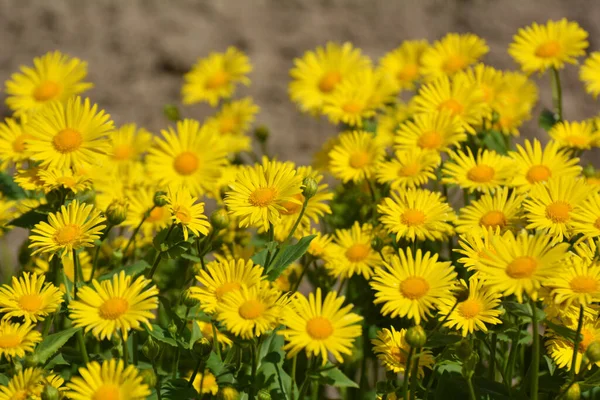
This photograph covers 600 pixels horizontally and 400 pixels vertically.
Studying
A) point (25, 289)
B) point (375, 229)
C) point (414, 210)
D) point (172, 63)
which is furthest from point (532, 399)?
point (172, 63)

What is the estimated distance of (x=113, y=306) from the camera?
1533mm

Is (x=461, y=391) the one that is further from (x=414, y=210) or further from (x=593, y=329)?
(x=414, y=210)

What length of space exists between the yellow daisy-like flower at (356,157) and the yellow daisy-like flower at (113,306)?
82cm

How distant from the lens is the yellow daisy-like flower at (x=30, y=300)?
1.63 m

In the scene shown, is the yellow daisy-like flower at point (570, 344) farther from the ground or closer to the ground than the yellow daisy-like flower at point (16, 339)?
farther from the ground

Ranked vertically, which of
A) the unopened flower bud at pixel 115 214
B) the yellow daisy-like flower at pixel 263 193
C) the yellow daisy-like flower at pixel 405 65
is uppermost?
the yellow daisy-like flower at pixel 405 65

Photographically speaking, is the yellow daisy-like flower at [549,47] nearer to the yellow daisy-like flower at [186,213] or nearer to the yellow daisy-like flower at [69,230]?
the yellow daisy-like flower at [186,213]

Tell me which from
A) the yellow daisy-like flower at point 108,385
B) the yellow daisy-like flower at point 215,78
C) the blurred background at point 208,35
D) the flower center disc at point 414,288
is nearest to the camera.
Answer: the yellow daisy-like flower at point 108,385

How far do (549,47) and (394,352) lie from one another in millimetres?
1304

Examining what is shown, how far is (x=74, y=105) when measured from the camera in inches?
76.9

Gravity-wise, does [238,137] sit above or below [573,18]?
below

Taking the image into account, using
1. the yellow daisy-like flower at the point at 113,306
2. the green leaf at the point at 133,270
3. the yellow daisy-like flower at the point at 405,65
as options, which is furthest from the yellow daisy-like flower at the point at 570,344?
the yellow daisy-like flower at the point at 405,65

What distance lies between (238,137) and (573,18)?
174 cm

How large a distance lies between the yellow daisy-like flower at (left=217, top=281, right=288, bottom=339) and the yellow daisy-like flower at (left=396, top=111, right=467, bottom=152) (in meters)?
0.75
